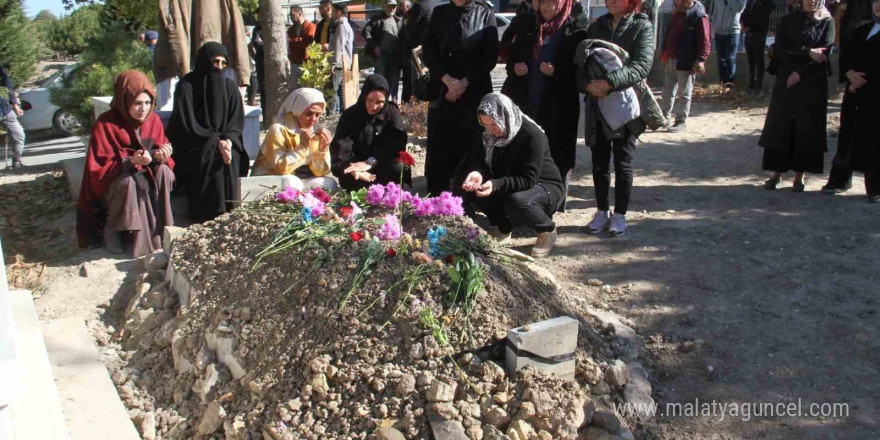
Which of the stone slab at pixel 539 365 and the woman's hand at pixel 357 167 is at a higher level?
the woman's hand at pixel 357 167

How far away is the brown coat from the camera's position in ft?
23.4

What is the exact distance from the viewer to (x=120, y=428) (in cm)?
332

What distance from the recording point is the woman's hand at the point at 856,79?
609 centimetres

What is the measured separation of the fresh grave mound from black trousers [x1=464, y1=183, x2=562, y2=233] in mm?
705

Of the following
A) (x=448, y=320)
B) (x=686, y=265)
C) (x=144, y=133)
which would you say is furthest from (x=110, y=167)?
(x=686, y=265)

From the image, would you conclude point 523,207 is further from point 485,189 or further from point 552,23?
point 552,23

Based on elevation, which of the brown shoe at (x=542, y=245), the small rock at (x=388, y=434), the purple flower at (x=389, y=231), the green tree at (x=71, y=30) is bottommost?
the small rock at (x=388, y=434)

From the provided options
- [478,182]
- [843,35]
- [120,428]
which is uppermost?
[843,35]

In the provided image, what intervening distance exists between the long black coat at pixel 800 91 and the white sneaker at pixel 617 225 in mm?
1942

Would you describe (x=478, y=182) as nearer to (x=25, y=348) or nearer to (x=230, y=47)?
(x=25, y=348)

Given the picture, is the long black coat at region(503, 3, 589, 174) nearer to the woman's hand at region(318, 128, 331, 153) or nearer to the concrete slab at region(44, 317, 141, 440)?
the woman's hand at region(318, 128, 331, 153)

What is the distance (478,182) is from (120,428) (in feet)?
8.20

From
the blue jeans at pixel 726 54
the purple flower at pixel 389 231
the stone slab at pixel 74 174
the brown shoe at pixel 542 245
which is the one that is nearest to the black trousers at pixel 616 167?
the brown shoe at pixel 542 245

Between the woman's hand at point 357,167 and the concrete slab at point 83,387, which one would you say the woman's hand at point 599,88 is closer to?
the woman's hand at point 357,167
